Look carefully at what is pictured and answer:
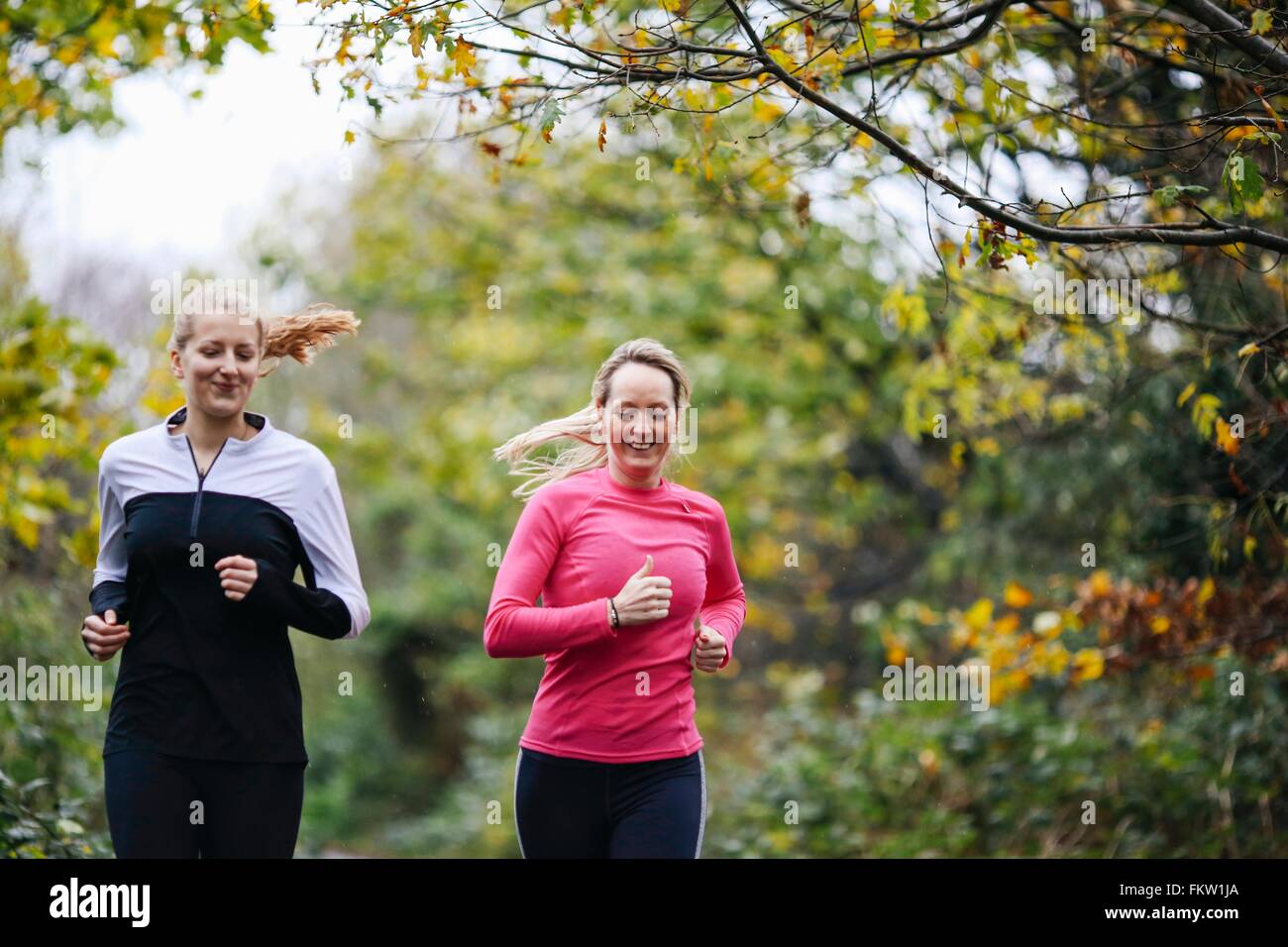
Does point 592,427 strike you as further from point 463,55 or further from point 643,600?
point 463,55

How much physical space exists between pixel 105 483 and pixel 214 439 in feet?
1.07

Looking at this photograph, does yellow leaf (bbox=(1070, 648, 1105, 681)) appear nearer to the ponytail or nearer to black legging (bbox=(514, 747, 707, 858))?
black legging (bbox=(514, 747, 707, 858))

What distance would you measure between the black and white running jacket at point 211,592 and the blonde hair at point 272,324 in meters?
0.30

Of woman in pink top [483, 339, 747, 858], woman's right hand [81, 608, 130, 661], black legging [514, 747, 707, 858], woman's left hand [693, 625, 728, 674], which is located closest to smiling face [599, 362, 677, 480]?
woman in pink top [483, 339, 747, 858]

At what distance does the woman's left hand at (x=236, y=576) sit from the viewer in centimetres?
321

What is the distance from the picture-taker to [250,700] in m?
3.30

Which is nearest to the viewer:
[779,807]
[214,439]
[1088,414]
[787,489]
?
[214,439]

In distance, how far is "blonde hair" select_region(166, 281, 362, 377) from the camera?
11.3 feet

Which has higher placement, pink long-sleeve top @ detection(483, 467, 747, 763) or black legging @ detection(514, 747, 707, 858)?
pink long-sleeve top @ detection(483, 467, 747, 763)

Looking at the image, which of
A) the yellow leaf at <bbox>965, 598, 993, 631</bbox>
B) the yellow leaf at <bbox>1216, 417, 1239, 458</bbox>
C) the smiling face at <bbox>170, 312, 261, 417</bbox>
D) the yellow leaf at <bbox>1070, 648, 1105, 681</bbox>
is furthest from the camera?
the yellow leaf at <bbox>965, 598, 993, 631</bbox>

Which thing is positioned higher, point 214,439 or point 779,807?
point 214,439
